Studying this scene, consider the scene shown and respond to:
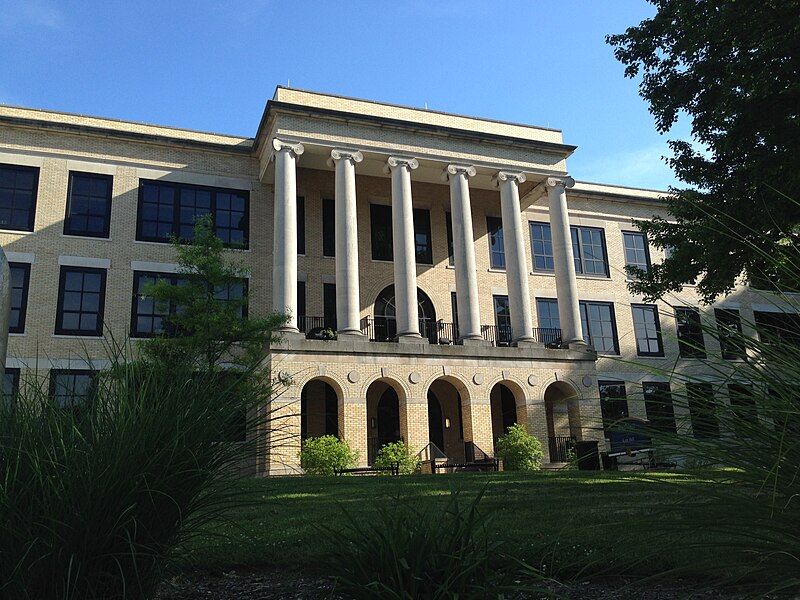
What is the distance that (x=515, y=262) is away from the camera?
28641 mm

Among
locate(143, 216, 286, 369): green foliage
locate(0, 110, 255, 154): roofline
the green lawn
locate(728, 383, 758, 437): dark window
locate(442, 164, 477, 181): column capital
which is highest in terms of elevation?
locate(0, 110, 255, 154): roofline

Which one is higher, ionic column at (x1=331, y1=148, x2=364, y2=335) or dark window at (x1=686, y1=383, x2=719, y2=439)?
ionic column at (x1=331, y1=148, x2=364, y2=335)

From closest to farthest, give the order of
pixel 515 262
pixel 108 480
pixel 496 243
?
pixel 108 480
pixel 515 262
pixel 496 243

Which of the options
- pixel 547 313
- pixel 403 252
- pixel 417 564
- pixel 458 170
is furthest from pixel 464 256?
pixel 417 564

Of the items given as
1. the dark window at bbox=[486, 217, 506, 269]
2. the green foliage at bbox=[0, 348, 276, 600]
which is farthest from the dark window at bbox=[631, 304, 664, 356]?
the green foliage at bbox=[0, 348, 276, 600]

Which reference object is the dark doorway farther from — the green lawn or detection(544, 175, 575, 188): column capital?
the green lawn

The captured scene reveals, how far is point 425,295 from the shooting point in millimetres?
31062

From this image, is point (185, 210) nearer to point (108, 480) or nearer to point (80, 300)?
point (80, 300)

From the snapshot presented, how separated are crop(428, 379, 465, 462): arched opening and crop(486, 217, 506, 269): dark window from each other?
21.1 ft

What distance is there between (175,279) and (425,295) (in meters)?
10.5

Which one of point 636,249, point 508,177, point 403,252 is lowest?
point 403,252

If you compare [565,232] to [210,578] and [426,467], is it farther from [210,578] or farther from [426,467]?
[210,578]

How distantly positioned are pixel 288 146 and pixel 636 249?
19.4 metres

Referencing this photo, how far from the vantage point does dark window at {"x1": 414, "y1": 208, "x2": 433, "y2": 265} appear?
3148 centimetres
